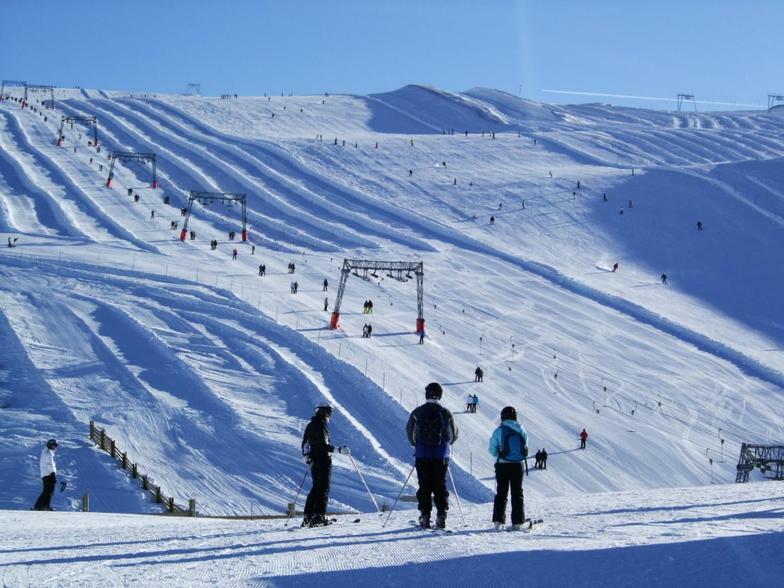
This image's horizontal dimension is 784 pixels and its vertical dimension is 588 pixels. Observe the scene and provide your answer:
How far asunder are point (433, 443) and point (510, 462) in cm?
76

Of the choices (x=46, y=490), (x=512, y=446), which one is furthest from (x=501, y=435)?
(x=46, y=490)

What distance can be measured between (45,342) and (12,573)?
25809mm

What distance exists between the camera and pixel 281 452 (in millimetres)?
24188

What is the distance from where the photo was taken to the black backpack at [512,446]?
27.6ft

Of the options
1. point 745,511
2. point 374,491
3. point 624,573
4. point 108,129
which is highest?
point 108,129

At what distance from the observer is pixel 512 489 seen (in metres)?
8.54

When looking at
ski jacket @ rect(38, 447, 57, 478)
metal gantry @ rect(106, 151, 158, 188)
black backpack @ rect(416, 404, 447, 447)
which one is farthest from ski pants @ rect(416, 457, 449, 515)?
metal gantry @ rect(106, 151, 158, 188)

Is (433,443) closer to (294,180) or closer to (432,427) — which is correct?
(432,427)

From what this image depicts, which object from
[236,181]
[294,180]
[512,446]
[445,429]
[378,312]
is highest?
[294,180]

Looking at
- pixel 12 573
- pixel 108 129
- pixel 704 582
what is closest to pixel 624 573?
pixel 704 582

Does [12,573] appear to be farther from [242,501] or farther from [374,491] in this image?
[374,491]

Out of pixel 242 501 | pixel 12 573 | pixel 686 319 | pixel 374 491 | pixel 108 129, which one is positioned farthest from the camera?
pixel 108 129

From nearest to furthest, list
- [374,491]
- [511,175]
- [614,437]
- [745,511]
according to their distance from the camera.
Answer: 1. [745,511]
2. [374,491]
3. [614,437]
4. [511,175]

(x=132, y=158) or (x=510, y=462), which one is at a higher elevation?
(x=132, y=158)
